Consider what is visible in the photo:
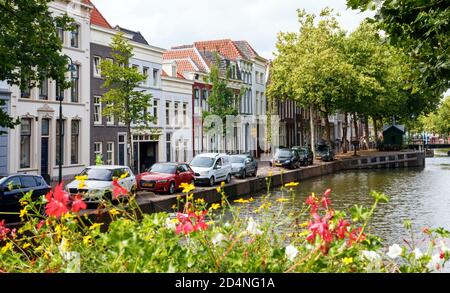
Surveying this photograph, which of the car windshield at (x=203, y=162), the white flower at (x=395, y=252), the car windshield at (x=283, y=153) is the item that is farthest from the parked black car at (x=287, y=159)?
the white flower at (x=395, y=252)

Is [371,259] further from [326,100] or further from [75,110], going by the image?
[326,100]

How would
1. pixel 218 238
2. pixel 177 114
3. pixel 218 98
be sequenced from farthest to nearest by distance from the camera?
pixel 177 114 < pixel 218 98 < pixel 218 238

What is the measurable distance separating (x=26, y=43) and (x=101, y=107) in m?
17.5

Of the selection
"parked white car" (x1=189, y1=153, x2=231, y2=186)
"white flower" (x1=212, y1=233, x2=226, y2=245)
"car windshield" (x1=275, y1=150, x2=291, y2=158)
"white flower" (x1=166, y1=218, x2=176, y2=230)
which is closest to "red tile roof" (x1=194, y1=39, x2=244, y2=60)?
"car windshield" (x1=275, y1=150, x2=291, y2=158)

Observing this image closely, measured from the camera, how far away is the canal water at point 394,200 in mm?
18766

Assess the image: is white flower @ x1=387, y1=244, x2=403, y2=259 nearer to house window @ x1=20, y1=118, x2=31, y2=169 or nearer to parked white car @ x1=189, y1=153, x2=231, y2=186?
parked white car @ x1=189, y1=153, x2=231, y2=186

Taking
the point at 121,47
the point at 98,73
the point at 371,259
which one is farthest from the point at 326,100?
the point at 371,259

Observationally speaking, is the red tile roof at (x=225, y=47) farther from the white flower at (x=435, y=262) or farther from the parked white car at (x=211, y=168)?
the white flower at (x=435, y=262)

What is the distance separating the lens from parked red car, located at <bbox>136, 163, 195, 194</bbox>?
23.5m

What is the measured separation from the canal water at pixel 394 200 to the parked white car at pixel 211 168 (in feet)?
8.22

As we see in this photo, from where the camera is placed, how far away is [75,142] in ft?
105

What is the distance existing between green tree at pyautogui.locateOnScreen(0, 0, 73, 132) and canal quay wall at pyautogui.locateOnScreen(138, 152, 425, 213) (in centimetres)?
577

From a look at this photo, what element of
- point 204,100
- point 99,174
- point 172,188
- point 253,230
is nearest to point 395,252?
point 253,230

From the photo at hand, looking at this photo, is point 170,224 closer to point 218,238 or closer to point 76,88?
point 218,238
